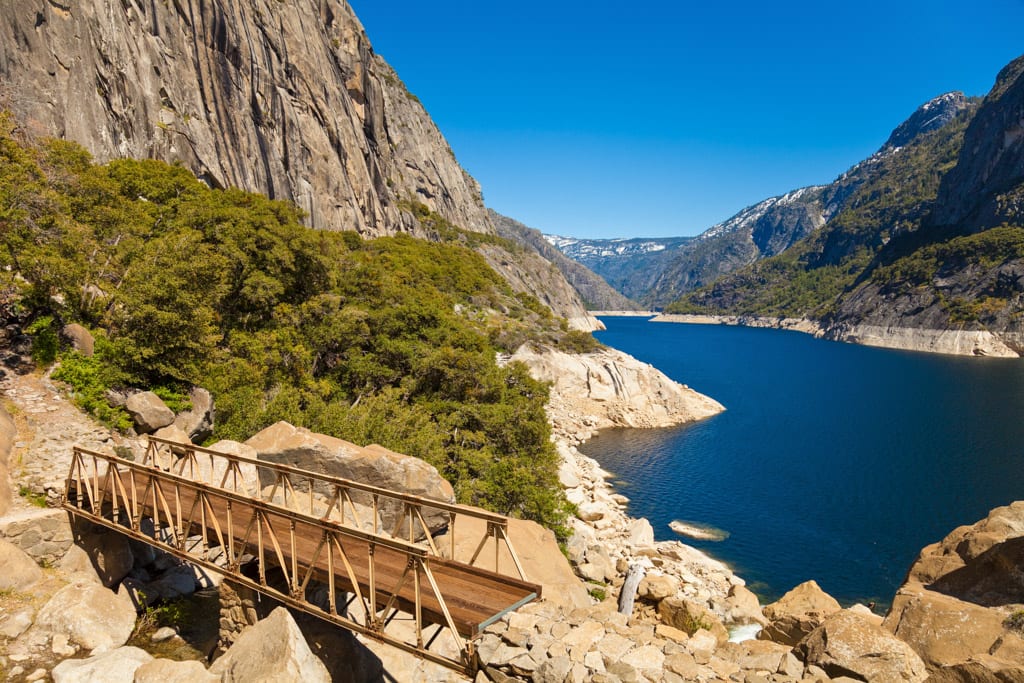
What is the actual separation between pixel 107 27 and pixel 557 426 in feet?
188

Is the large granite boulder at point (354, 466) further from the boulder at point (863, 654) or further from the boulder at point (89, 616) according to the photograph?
the boulder at point (863, 654)

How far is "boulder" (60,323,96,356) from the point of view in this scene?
2244cm

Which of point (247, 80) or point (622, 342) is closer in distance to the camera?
point (247, 80)

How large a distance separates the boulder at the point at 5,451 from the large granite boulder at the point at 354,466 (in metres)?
6.59

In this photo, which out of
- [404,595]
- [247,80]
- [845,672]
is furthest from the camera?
[247,80]

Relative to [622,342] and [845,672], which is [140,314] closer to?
[845,672]

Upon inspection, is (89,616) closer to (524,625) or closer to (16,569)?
(16,569)

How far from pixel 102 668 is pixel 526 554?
1283 cm

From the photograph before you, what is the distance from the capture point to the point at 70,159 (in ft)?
106

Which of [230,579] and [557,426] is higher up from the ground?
[230,579]

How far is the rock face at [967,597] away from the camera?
12.0 meters

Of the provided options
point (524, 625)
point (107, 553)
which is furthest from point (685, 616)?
point (107, 553)

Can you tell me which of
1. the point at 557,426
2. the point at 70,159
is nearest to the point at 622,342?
the point at 557,426

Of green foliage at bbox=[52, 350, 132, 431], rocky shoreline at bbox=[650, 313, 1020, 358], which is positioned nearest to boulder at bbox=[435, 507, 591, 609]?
green foliage at bbox=[52, 350, 132, 431]
